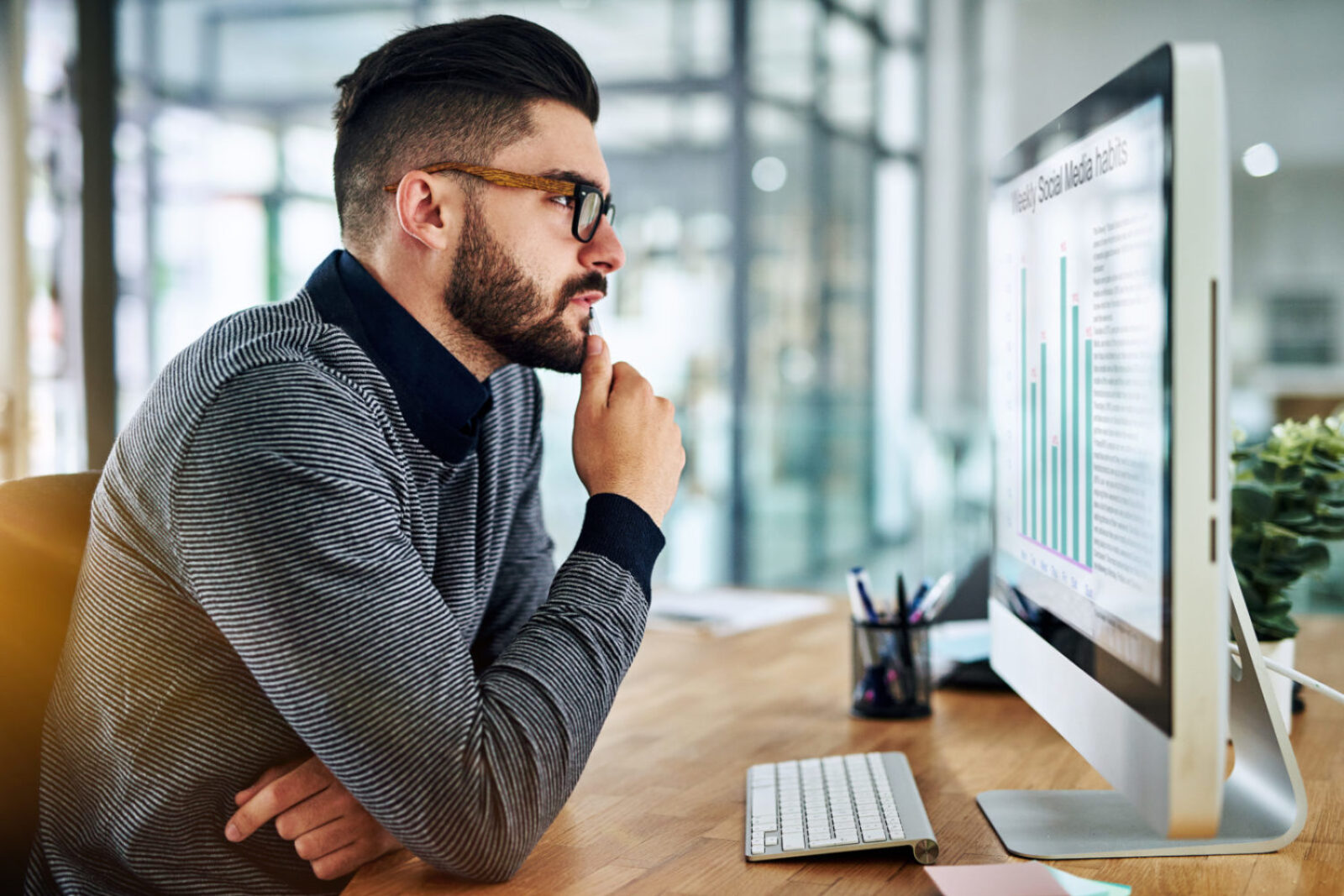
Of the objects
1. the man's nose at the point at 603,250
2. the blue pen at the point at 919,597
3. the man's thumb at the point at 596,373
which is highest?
the man's nose at the point at 603,250

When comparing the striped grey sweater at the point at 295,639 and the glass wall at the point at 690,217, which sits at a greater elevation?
the glass wall at the point at 690,217

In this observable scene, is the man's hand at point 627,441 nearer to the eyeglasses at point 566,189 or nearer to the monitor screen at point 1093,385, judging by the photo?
the eyeglasses at point 566,189

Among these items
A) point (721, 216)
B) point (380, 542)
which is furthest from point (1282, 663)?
point (721, 216)

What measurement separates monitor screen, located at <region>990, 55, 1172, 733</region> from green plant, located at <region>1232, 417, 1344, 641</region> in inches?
11.7

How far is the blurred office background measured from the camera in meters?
4.39

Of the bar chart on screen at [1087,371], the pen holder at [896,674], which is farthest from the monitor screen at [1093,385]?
the pen holder at [896,674]

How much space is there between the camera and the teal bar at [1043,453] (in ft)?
3.04

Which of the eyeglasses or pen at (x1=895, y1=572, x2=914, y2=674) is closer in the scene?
the eyeglasses

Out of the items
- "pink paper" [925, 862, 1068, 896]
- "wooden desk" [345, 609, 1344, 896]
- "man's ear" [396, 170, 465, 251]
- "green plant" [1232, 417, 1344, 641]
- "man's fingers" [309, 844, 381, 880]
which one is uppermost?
"man's ear" [396, 170, 465, 251]

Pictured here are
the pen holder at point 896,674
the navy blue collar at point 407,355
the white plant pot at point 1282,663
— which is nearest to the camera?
the navy blue collar at point 407,355

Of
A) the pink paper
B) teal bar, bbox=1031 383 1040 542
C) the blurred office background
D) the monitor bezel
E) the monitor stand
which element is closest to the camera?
the monitor bezel

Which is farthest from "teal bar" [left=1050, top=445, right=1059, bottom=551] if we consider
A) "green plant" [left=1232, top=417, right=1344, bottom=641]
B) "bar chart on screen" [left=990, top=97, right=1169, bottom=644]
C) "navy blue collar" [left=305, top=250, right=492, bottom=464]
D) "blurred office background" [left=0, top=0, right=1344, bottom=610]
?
"blurred office background" [left=0, top=0, right=1344, bottom=610]

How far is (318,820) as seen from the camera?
943mm

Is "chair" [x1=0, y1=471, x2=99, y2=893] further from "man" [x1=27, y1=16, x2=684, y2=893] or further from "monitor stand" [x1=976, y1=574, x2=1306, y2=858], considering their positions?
"monitor stand" [x1=976, y1=574, x2=1306, y2=858]
